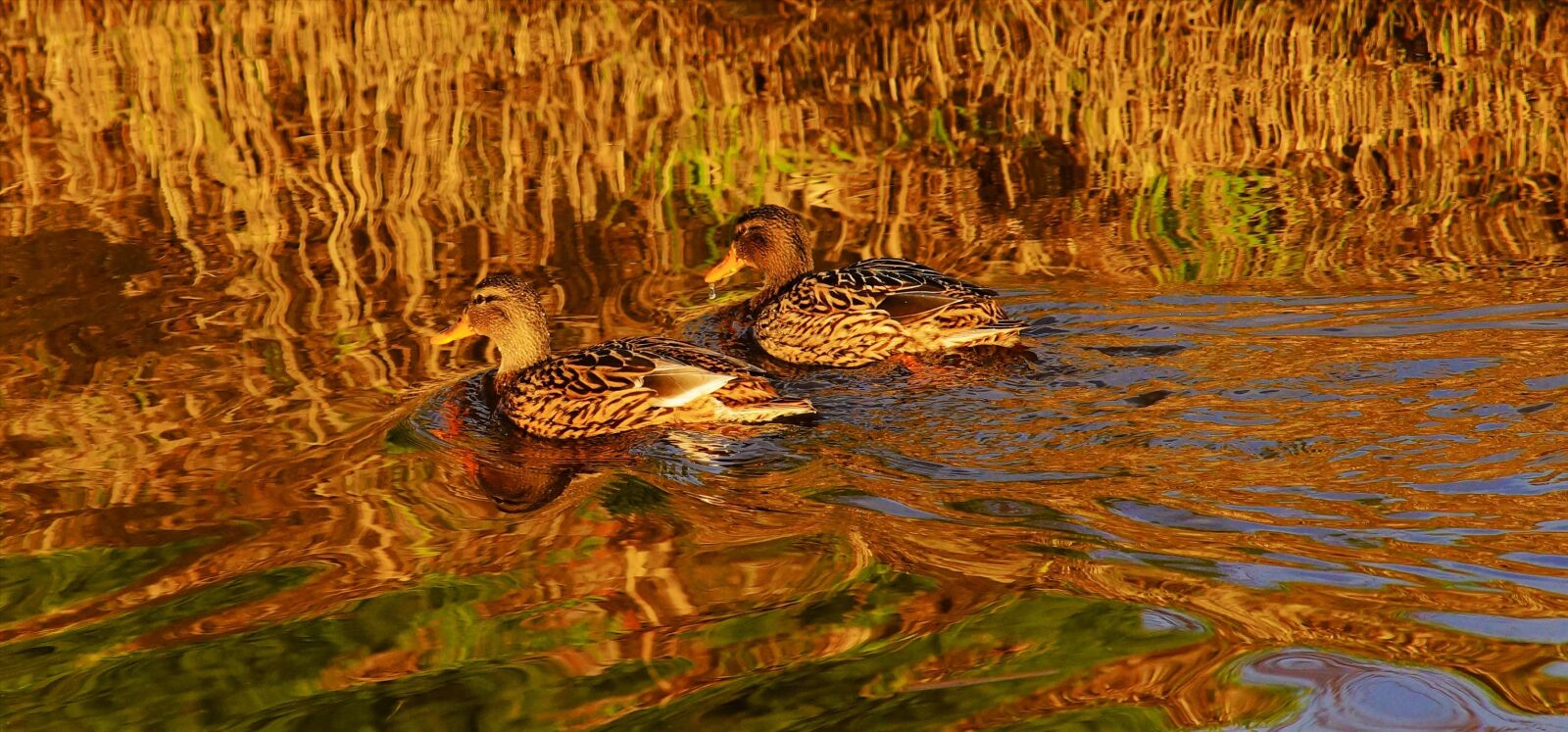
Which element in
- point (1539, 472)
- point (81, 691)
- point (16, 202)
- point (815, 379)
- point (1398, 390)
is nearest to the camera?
point (81, 691)

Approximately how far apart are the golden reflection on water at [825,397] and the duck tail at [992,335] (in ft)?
0.61

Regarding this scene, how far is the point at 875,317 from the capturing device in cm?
855

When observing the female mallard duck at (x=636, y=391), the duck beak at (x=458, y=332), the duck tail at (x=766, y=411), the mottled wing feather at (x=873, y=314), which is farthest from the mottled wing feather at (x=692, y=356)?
the mottled wing feather at (x=873, y=314)

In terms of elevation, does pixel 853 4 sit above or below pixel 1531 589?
above

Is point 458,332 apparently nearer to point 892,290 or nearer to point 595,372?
point 595,372

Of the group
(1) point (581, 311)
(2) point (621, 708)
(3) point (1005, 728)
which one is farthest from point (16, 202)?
(3) point (1005, 728)

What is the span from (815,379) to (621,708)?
407 centimetres

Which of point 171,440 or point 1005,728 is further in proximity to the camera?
point 171,440

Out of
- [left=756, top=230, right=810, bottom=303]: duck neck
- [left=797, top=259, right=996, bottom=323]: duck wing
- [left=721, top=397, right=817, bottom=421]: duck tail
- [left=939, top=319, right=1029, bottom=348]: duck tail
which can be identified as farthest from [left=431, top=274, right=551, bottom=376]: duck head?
[left=939, top=319, right=1029, bottom=348]: duck tail

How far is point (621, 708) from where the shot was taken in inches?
176

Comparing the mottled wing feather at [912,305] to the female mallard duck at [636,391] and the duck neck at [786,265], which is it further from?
the duck neck at [786,265]

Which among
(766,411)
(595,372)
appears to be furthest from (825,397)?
(595,372)

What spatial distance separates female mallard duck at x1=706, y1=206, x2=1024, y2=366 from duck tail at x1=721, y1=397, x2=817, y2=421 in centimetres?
118

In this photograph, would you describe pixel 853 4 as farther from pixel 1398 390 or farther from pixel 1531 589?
pixel 1531 589
